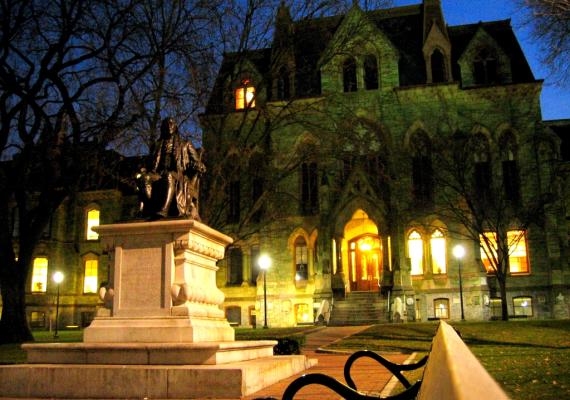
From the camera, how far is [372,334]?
857 inches

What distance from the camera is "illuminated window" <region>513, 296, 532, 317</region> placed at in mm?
33344

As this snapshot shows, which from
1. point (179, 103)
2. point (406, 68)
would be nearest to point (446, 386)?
point (179, 103)

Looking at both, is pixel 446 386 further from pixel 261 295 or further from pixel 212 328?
pixel 261 295

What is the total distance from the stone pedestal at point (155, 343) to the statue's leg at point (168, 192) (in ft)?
1.66

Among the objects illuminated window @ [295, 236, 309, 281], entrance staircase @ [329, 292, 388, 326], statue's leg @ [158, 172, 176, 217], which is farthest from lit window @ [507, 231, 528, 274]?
statue's leg @ [158, 172, 176, 217]

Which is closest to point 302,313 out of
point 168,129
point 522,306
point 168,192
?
point 522,306

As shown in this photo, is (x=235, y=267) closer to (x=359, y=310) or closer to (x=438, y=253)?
(x=359, y=310)

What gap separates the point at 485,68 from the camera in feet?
122

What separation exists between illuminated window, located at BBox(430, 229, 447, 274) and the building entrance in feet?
10.4

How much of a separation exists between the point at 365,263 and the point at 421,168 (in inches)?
261

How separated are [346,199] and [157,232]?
83.5ft

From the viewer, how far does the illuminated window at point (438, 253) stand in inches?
1357

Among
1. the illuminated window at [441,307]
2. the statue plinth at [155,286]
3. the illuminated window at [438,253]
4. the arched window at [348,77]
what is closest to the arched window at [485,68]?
the arched window at [348,77]

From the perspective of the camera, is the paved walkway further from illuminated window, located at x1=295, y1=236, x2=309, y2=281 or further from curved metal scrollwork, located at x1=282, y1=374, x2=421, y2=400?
illuminated window, located at x1=295, y1=236, x2=309, y2=281
